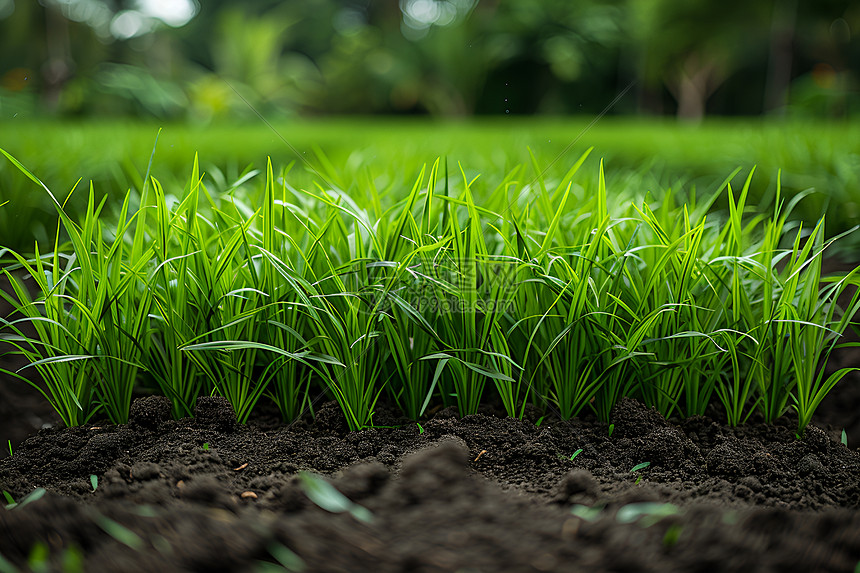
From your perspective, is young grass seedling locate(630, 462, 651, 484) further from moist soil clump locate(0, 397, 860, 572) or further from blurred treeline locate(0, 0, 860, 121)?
blurred treeline locate(0, 0, 860, 121)

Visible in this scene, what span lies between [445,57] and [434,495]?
1505 centimetres

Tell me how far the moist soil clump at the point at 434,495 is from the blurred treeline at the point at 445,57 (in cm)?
790

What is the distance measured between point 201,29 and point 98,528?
24.5 metres

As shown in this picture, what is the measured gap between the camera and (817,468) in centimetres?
98

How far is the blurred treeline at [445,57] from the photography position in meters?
10.3

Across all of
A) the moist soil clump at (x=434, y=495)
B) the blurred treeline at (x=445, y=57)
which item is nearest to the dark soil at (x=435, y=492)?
the moist soil clump at (x=434, y=495)

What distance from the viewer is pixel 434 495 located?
2.35ft

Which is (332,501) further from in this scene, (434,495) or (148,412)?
(148,412)

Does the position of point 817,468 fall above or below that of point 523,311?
below

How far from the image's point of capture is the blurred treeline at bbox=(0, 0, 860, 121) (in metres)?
10.3

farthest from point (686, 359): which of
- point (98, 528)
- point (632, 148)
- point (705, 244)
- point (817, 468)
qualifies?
point (632, 148)

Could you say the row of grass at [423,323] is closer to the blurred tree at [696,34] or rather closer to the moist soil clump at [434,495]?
the moist soil clump at [434,495]

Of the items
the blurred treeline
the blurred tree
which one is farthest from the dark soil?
the blurred tree

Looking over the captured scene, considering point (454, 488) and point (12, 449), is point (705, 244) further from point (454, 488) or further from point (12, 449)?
point (12, 449)
